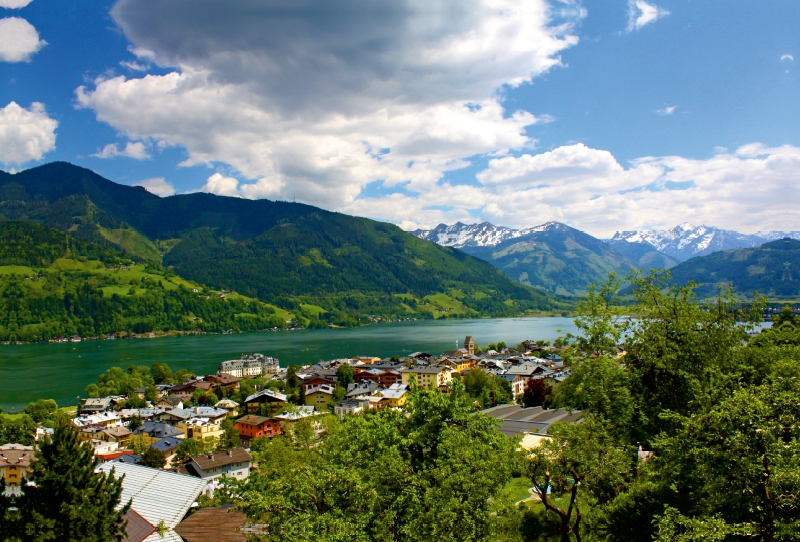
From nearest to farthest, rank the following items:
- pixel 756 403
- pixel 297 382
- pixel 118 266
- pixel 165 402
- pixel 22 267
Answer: pixel 756 403
pixel 165 402
pixel 297 382
pixel 22 267
pixel 118 266

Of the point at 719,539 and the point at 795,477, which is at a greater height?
the point at 795,477

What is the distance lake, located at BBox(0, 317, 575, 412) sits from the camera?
61938 mm

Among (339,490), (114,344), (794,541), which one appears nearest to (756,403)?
(794,541)

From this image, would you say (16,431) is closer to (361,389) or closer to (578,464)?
(361,389)

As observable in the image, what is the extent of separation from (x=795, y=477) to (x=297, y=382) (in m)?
57.4

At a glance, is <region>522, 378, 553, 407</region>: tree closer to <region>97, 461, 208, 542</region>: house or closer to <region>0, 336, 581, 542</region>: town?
<region>0, 336, 581, 542</region>: town

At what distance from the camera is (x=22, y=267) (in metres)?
163

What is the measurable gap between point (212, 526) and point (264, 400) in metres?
39.2

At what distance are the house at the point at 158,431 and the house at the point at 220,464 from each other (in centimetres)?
1395

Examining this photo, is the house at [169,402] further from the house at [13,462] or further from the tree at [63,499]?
the tree at [63,499]

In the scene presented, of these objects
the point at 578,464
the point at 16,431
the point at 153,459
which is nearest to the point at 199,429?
the point at 16,431

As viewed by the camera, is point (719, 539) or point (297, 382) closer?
point (719, 539)

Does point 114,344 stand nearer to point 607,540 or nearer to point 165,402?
point 165,402

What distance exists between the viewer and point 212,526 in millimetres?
14141
